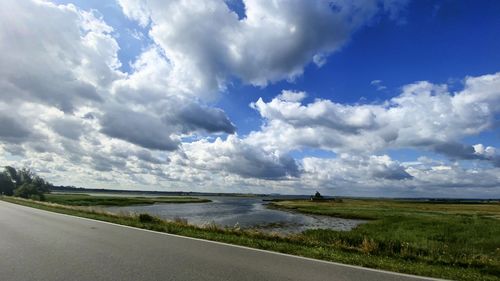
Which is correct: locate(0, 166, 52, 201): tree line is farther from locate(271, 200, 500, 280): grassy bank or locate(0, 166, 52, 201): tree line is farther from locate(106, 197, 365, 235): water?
locate(271, 200, 500, 280): grassy bank

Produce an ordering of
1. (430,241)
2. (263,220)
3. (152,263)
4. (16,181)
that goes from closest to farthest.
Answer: (152,263) → (430,241) → (263,220) → (16,181)

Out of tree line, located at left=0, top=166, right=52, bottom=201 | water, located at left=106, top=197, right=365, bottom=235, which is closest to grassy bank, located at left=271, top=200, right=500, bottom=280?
water, located at left=106, top=197, right=365, bottom=235

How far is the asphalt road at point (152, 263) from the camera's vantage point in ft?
27.2

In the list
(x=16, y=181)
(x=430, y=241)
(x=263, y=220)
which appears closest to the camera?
(x=430, y=241)

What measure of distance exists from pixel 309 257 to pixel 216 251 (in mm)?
2762

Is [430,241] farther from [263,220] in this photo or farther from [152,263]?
[263,220]

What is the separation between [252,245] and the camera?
13414mm

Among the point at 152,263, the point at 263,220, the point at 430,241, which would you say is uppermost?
the point at 152,263

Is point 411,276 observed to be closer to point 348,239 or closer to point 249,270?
point 249,270

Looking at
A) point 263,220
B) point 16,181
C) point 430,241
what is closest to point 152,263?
point 430,241

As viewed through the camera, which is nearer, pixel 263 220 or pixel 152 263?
pixel 152 263

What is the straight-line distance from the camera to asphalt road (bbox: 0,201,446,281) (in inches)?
327

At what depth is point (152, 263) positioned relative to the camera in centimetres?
950

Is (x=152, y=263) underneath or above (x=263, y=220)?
above
